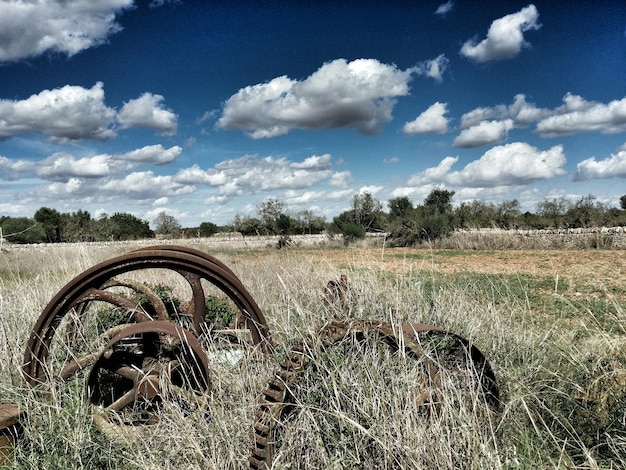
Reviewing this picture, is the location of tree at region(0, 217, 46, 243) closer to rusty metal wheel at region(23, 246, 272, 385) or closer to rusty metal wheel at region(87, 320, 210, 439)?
rusty metal wheel at region(23, 246, 272, 385)

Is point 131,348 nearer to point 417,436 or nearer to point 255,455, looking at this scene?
point 255,455

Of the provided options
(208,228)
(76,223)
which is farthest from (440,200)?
(76,223)

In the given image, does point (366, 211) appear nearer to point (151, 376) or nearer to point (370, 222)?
point (370, 222)

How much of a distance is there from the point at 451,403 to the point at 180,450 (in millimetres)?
1772

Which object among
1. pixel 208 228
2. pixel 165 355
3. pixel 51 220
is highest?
pixel 51 220

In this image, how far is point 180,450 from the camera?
2891 mm

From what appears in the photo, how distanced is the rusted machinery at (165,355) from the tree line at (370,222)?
16.6m

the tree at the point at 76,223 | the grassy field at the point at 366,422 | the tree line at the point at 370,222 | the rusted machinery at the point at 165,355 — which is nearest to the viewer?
the grassy field at the point at 366,422

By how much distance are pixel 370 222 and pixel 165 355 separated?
109 feet

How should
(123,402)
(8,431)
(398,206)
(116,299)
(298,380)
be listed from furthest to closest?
(398,206), (116,299), (123,402), (8,431), (298,380)

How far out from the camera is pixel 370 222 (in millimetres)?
36438

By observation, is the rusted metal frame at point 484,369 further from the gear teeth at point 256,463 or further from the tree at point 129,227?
the tree at point 129,227

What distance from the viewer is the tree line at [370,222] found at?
29328mm

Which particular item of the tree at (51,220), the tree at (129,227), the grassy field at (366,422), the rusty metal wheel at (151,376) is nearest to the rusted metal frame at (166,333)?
the rusty metal wheel at (151,376)
